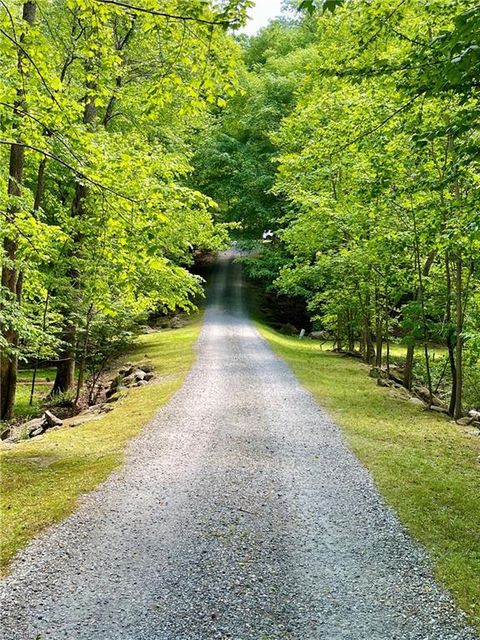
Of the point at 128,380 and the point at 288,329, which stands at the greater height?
the point at 288,329

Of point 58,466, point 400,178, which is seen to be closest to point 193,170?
point 400,178

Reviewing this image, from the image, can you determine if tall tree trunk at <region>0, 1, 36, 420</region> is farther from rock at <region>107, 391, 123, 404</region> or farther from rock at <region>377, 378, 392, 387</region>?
rock at <region>377, 378, 392, 387</region>

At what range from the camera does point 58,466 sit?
21.4 ft

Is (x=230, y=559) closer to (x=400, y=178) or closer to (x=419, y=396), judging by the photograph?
(x=400, y=178)

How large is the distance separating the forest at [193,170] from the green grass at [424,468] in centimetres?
144

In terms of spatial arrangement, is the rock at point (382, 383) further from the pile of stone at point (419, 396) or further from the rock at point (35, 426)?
the rock at point (35, 426)

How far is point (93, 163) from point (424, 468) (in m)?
5.75

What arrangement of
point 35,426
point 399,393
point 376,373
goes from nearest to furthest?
1. point 35,426
2. point 399,393
3. point 376,373

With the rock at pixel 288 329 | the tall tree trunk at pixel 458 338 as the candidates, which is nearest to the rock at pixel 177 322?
the rock at pixel 288 329

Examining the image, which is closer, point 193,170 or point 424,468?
point 424,468

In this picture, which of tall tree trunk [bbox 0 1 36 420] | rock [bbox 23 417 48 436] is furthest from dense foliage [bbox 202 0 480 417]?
rock [bbox 23 417 48 436]

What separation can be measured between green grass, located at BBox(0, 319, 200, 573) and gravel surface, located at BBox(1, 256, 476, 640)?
0.22 m

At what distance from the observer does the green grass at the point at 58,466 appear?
4914 mm

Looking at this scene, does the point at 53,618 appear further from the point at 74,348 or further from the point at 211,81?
the point at 74,348
